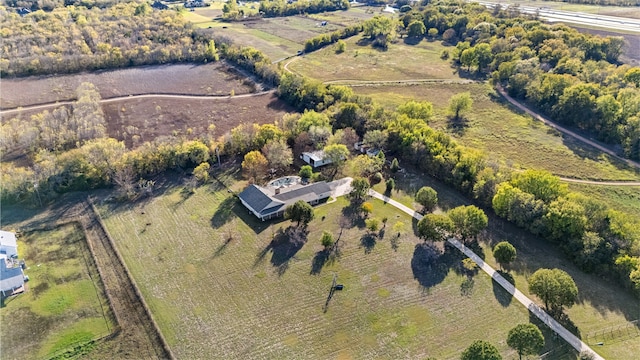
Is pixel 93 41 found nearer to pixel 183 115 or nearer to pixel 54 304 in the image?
pixel 183 115

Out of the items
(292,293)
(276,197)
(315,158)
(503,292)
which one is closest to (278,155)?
(315,158)

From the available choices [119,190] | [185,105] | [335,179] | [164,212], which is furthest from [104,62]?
[335,179]

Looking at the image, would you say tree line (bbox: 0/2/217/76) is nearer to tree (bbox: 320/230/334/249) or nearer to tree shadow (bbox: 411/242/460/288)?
tree (bbox: 320/230/334/249)

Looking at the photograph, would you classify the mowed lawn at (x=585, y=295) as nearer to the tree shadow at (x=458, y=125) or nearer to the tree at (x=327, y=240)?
the tree at (x=327, y=240)

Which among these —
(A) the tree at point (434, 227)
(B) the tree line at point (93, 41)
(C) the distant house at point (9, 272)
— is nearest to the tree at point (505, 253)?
(A) the tree at point (434, 227)

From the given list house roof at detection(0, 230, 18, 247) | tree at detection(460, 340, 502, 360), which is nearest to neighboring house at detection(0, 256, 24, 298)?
house roof at detection(0, 230, 18, 247)

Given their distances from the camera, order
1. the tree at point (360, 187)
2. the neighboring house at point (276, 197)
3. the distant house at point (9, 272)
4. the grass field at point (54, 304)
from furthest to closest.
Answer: the tree at point (360, 187) < the neighboring house at point (276, 197) < the distant house at point (9, 272) < the grass field at point (54, 304)
